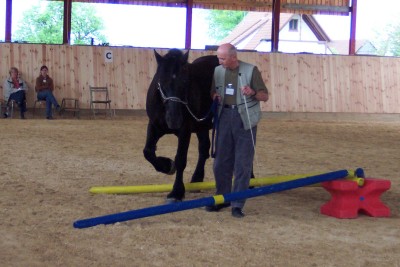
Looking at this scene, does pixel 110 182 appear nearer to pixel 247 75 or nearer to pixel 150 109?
pixel 150 109

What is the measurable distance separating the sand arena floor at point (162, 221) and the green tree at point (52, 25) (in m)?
25.6

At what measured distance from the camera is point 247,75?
6.45m

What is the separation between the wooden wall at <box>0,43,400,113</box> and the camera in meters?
19.5

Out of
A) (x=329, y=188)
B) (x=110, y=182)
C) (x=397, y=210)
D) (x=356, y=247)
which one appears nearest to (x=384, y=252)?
(x=356, y=247)

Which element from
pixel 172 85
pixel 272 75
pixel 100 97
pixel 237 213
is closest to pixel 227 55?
pixel 172 85

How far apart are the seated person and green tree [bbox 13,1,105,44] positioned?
17367mm

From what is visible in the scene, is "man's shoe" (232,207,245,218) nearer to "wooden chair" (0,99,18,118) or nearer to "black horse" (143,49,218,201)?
"black horse" (143,49,218,201)

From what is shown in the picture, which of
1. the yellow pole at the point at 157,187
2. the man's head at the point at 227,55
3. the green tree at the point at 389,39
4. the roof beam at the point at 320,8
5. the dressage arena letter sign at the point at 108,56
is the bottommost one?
the yellow pole at the point at 157,187

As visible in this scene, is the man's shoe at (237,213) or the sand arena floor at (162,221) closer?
the sand arena floor at (162,221)

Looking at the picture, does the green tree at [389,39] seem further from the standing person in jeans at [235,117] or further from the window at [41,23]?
the standing person in jeans at [235,117]

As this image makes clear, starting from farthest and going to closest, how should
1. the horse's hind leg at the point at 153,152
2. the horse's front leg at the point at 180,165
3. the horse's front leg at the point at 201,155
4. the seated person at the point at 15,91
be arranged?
1. the seated person at the point at 15,91
2. the horse's front leg at the point at 201,155
3. the horse's hind leg at the point at 153,152
4. the horse's front leg at the point at 180,165

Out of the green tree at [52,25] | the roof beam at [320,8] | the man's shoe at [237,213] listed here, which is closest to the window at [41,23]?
the green tree at [52,25]

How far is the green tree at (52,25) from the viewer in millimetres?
36156

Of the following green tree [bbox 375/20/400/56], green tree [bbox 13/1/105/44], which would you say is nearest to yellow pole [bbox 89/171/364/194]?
green tree [bbox 13/1/105/44]
